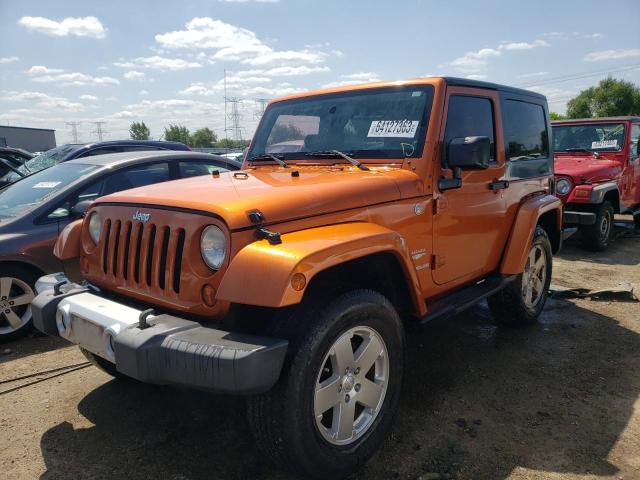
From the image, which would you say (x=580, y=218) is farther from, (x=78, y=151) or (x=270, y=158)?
(x=78, y=151)

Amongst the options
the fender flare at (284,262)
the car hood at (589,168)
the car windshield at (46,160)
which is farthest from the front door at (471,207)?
the car windshield at (46,160)

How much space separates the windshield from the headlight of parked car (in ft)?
16.5

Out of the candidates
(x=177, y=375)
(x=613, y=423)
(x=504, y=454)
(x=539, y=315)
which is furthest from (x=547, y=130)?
(x=177, y=375)

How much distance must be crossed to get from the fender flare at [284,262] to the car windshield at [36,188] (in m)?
3.18

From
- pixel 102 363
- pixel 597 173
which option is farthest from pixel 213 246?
pixel 597 173

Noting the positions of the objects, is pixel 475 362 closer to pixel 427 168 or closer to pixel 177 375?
pixel 427 168

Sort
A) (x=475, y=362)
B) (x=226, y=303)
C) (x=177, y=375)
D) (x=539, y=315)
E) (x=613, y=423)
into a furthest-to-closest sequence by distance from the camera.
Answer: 1. (x=539, y=315)
2. (x=475, y=362)
3. (x=613, y=423)
4. (x=226, y=303)
5. (x=177, y=375)

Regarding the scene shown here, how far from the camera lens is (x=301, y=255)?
1.97 m

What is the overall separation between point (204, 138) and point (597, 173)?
94.0 m

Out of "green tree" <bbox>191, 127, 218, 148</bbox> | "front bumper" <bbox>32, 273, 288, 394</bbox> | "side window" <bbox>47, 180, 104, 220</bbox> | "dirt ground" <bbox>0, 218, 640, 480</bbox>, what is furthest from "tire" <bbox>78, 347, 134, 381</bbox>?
"green tree" <bbox>191, 127, 218, 148</bbox>

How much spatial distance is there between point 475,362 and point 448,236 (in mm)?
1118

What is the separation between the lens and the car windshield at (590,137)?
7.75m

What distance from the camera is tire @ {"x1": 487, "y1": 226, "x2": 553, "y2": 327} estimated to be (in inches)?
160

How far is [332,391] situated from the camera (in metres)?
2.23
